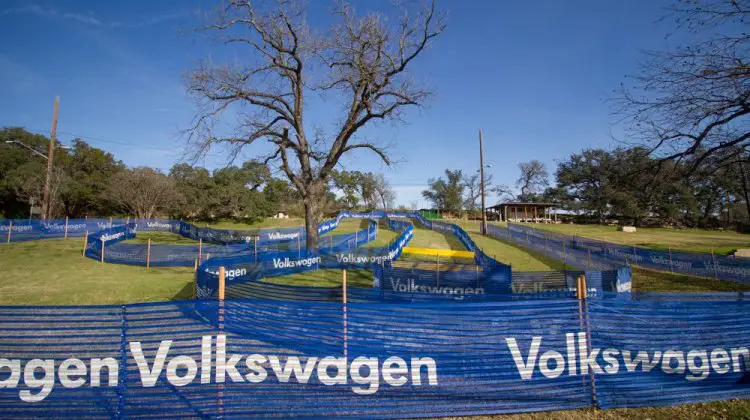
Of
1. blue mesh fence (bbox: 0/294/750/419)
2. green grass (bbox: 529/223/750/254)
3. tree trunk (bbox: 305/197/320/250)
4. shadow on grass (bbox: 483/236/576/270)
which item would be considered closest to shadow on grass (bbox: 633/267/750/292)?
shadow on grass (bbox: 483/236/576/270)

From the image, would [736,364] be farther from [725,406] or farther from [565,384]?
[565,384]

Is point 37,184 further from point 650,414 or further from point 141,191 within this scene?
point 650,414

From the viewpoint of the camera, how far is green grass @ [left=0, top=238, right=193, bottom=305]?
38.2 ft

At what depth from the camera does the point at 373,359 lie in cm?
469

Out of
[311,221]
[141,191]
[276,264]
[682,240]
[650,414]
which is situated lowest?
[650,414]

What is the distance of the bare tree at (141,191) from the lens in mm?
45406

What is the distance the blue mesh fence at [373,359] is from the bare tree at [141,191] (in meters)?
48.2

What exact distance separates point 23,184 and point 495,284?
56.5m

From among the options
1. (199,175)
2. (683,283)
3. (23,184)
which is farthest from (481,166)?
(23,184)

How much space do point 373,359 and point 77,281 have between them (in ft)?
51.0

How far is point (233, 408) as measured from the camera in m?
4.36

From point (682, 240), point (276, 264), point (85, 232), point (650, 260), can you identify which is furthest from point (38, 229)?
point (682, 240)

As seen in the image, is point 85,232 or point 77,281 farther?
point 85,232

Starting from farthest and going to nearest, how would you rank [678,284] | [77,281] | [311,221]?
[311,221], [678,284], [77,281]
